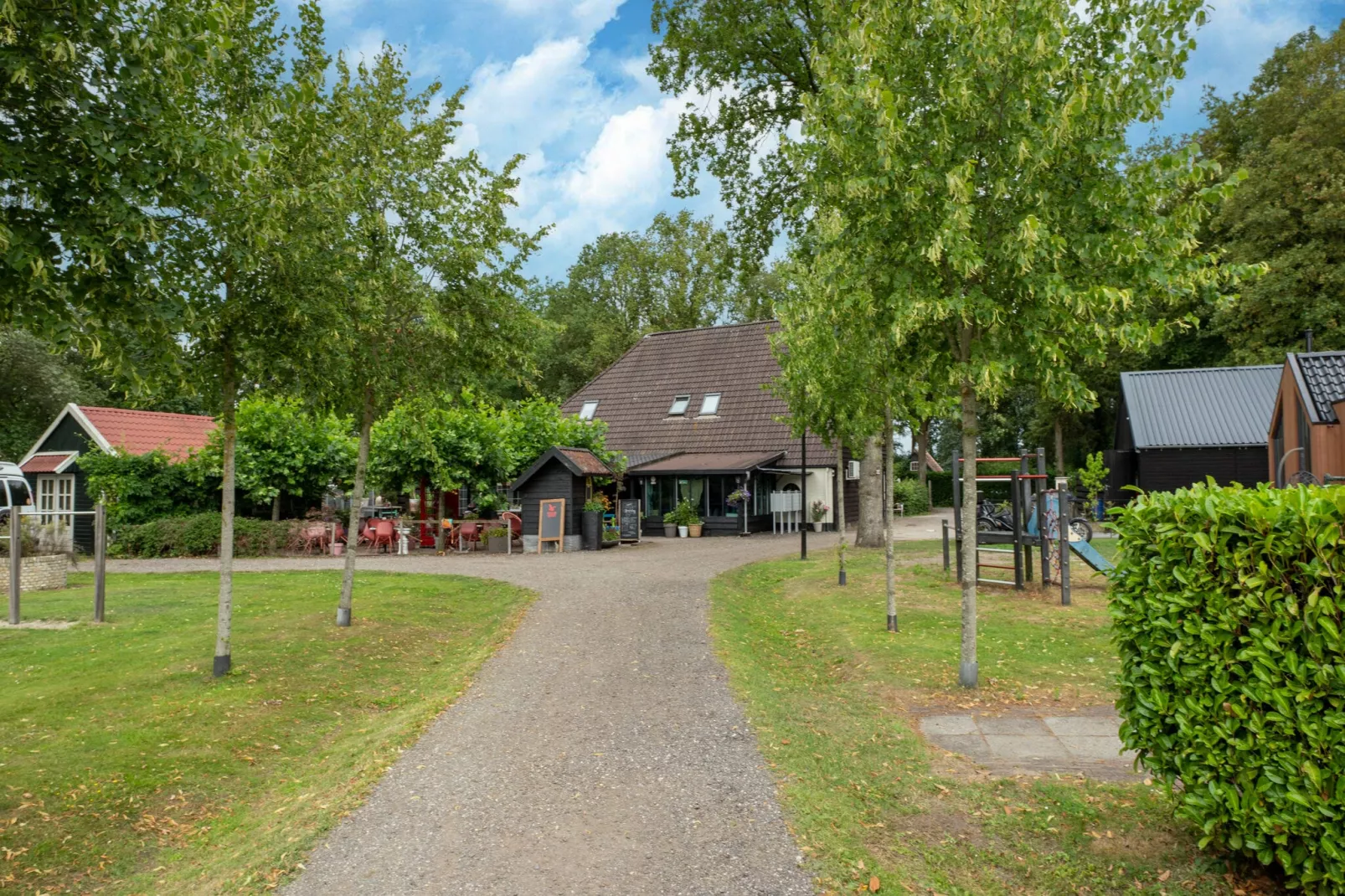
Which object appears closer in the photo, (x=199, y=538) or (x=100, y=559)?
(x=100, y=559)

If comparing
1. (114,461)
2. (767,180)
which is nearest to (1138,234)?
(767,180)

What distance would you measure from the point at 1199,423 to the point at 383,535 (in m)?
25.9

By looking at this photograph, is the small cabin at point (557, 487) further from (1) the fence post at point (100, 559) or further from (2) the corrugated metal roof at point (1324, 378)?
(2) the corrugated metal roof at point (1324, 378)

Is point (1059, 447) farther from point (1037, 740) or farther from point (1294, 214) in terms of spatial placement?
point (1037, 740)

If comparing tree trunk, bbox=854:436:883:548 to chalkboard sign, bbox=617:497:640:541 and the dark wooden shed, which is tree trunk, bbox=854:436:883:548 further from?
the dark wooden shed

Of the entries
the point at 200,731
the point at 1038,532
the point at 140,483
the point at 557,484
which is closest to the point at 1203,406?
the point at 1038,532

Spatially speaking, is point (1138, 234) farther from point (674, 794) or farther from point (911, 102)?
point (674, 794)

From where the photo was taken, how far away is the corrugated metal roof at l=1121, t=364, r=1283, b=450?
87.7 feet

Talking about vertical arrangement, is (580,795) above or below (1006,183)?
below

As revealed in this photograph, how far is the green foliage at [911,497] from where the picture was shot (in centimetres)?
4462

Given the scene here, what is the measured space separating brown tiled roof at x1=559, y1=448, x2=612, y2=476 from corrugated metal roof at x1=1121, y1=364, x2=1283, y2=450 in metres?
17.3

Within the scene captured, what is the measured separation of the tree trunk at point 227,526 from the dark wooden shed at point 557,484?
1413 cm

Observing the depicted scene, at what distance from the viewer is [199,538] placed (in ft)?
75.8

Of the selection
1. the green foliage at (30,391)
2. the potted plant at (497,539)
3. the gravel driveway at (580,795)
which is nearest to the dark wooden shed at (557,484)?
the potted plant at (497,539)
